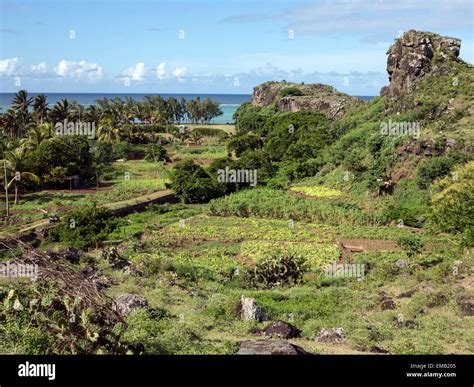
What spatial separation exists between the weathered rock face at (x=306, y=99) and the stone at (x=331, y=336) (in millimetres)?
66501

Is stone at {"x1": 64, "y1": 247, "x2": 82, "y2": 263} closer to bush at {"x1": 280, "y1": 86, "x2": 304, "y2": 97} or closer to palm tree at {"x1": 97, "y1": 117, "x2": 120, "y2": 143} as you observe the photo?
palm tree at {"x1": 97, "y1": 117, "x2": 120, "y2": 143}

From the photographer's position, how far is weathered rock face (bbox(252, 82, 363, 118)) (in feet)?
265

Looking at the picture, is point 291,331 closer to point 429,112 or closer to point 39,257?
point 39,257

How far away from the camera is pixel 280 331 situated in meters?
12.8

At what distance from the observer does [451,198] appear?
24719mm

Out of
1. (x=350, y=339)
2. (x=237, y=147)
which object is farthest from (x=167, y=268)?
(x=237, y=147)

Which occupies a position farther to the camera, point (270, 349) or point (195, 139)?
point (195, 139)

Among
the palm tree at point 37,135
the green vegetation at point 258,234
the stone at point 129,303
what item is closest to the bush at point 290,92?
the green vegetation at point 258,234

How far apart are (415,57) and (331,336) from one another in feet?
150

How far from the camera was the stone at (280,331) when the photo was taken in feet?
41.6

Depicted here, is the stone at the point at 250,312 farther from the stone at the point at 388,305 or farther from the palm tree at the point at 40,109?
the palm tree at the point at 40,109

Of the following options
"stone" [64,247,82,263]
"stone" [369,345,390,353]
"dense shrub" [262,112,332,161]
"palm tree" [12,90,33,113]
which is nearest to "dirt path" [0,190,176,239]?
"stone" [64,247,82,263]

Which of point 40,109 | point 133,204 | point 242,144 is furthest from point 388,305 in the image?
point 40,109

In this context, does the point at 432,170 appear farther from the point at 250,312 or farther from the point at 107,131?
the point at 107,131
